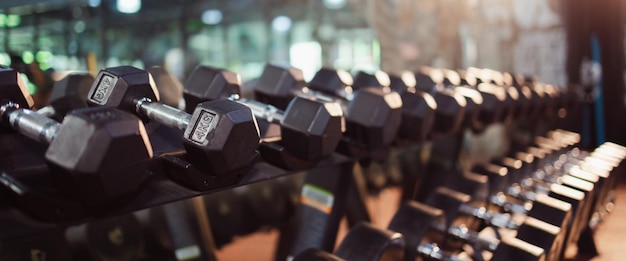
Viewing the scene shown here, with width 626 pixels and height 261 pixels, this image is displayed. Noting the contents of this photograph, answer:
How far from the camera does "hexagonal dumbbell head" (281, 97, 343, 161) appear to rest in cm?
71

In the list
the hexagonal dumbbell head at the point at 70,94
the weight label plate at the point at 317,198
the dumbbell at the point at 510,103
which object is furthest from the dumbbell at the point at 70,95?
the dumbbell at the point at 510,103

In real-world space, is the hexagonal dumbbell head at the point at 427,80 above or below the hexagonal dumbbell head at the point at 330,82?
above

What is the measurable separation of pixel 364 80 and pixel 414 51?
136 centimetres

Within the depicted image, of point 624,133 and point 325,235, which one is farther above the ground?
point 624,133

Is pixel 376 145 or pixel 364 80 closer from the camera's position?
pixel 376 145

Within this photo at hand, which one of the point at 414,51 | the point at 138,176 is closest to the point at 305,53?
the point at 414,51

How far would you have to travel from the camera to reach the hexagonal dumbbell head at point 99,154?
18.4 inches

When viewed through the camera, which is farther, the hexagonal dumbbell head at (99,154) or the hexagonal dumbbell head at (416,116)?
the hexagonal dumbbell head at (416,116)

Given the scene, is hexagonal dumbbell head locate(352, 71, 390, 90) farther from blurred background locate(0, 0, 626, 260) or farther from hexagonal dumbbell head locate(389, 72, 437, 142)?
blurred background locate(0, 0, 626, 260)

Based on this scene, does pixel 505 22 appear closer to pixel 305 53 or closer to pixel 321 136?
pixel 305 53

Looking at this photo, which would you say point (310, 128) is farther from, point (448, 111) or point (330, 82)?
point (448, 111)

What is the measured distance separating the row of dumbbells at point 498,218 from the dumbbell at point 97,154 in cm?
39

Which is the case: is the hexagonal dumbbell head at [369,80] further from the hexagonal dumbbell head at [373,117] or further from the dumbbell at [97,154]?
the dumbbell at [97,154]

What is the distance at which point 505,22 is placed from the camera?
3.29 m
